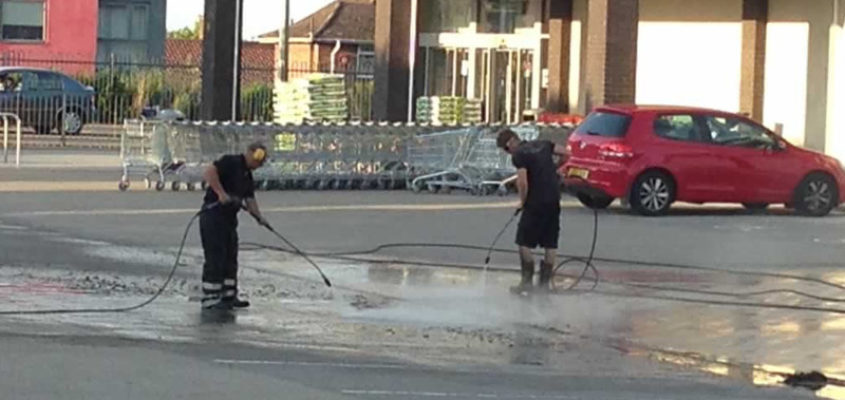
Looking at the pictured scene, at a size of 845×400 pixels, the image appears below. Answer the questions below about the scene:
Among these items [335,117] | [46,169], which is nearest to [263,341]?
[46,169]

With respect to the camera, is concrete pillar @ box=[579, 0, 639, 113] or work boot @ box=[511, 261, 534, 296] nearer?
work boot @ box=[511, 261, 534, 296]

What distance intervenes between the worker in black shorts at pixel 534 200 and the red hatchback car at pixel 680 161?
836cm

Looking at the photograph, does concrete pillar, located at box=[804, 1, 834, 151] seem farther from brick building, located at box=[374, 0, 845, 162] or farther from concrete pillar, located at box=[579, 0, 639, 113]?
concrete pillar, located at box=[579, 0, 639, 113]

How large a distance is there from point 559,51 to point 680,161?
52.5 ft

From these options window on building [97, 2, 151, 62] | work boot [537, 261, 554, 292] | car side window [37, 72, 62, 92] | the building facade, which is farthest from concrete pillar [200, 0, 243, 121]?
window on building [97, 2, 151, 62]

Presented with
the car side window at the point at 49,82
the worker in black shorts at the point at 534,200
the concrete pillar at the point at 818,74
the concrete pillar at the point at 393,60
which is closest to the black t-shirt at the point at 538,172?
the worker in black shorts at the point at 534,200

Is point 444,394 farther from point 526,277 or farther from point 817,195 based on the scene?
point 817,195

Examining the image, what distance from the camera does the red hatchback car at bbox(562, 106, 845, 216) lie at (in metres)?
26.1

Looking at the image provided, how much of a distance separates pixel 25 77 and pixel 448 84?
10.7 metres

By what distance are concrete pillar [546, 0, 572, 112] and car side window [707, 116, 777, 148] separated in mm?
15228

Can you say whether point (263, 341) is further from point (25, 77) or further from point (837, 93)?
point (25, 77)

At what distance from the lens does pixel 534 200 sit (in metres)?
17.6

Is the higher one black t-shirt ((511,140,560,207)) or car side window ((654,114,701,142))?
car side window ((654,114,701,142))

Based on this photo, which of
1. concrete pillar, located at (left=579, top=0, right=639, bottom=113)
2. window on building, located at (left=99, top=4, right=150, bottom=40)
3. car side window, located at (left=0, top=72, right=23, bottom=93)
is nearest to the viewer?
concrete pillar, located at (left=579, top=0, right=639, bottom=113)
